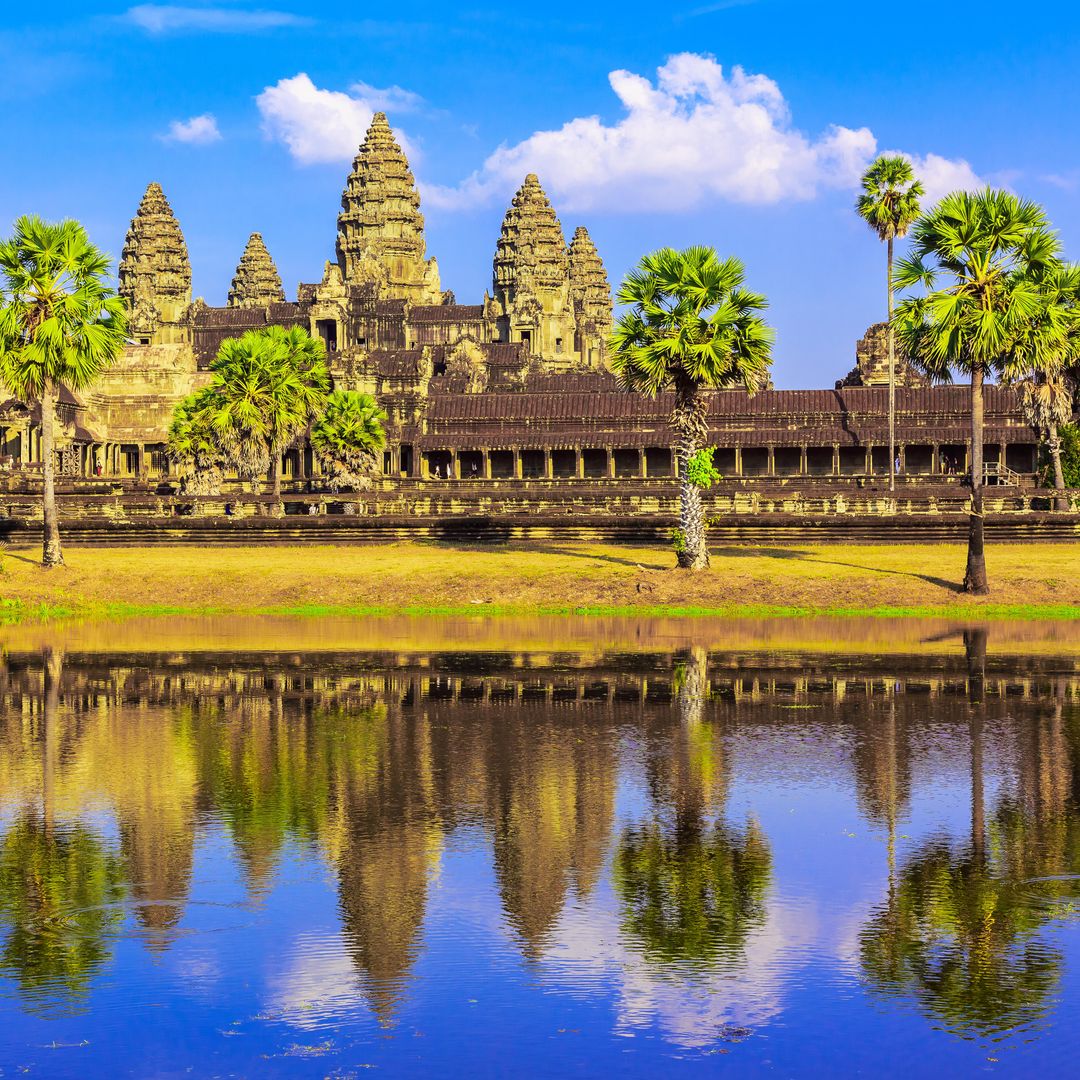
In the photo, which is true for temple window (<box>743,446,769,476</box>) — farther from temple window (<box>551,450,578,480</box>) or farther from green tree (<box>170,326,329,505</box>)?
green tree (<box>170,326,329,505</box>)

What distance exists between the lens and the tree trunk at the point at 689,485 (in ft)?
140

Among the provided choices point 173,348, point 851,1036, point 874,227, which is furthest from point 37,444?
point 851,1036

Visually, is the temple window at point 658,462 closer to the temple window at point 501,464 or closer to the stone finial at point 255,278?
the temple window at point 501,464

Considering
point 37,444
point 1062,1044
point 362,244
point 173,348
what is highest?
point 362,244

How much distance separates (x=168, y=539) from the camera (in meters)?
52.6

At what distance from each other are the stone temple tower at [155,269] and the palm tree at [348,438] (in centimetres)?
7016

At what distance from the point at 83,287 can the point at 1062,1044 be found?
137 feet

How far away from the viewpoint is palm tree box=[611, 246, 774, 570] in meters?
42.2

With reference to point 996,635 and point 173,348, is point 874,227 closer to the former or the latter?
point 996,635

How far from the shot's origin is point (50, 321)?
45156 millimetres

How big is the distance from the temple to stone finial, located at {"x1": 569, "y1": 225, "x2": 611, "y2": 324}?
21086mm

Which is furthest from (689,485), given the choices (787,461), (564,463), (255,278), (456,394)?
(255,278)

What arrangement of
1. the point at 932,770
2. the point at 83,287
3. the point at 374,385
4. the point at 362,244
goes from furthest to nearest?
the point at 362,244, the point at 374,385, the point at 83,287, the point at 932,770

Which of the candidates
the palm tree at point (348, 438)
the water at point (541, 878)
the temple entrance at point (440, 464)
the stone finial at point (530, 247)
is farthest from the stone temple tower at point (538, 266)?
the water at point (541, 878)
